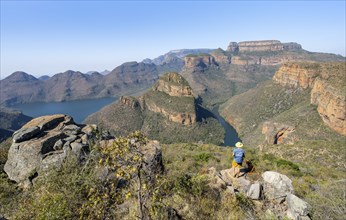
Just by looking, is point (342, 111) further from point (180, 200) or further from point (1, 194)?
point (1, 194)

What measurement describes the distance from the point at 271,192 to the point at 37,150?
16.9 meters

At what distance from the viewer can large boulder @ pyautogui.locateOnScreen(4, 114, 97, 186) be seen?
17.1m

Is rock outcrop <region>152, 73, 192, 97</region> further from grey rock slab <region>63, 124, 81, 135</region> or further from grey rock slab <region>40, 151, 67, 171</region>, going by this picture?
grey rock slab <region>40, 151, 67, 171</region>

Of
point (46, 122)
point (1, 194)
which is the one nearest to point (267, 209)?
point (1, 194)

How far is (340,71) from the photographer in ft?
250

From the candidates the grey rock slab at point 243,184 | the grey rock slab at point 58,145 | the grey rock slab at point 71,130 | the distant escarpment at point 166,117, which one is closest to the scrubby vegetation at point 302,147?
the grey rock slab at point 243,184

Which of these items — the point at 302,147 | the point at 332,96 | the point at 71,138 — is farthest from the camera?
the point at 332,96

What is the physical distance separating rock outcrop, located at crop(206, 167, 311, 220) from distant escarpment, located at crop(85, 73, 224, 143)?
10288 cm

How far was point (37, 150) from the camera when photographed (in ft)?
59.6

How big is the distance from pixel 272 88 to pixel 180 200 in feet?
462

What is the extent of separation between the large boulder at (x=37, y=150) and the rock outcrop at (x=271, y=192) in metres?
10.2

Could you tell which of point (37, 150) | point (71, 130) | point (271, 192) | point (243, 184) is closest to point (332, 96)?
point (243, 184)

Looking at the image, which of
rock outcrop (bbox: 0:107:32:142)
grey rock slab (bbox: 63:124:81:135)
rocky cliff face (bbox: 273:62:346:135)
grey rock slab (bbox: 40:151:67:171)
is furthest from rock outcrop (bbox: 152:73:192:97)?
grey rock slab (bbox: 40:151:67:171)

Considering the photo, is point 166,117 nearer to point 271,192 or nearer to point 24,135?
point 24,135
